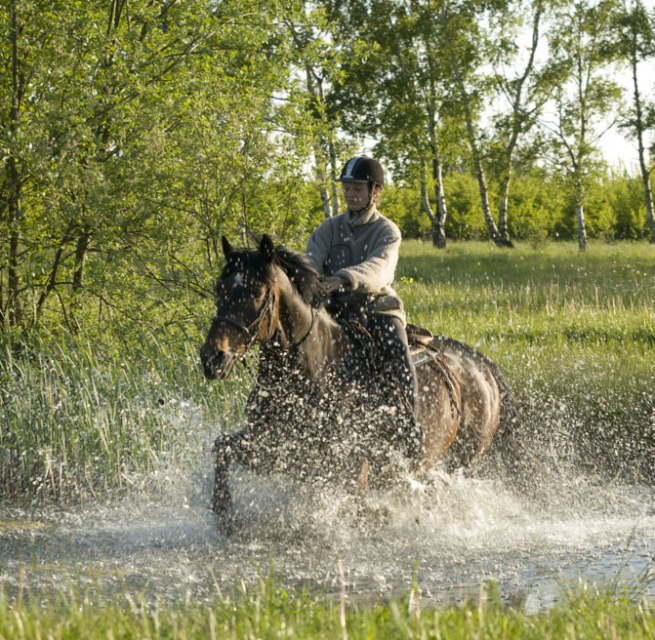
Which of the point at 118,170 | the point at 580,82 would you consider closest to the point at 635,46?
the point at 580,82

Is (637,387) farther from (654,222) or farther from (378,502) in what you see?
(654,222)

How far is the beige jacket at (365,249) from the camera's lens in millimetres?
7203

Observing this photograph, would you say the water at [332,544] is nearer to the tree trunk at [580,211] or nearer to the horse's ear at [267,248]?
the horse's ear at [267,248]

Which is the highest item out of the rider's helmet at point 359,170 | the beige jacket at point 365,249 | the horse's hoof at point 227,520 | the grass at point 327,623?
the rider's helmet at point 359,170

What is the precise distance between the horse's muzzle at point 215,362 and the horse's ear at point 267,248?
0.74 m

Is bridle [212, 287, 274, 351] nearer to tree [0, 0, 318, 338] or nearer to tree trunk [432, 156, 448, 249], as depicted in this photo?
tree [0, 0, 318, 338]

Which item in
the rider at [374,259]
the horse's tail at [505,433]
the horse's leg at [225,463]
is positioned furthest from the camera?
the horse's tail at [505,433]

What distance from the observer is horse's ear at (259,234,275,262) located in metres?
6.07

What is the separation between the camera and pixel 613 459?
35.6 ft

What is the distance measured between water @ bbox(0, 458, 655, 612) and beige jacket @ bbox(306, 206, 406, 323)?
1405 mm

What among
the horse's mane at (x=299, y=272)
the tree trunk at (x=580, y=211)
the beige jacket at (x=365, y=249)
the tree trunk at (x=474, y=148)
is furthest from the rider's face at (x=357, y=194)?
the tree trunk at (x=580, y=211)

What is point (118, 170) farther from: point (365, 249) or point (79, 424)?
point (365, 249)

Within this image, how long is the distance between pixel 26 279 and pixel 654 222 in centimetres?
3685

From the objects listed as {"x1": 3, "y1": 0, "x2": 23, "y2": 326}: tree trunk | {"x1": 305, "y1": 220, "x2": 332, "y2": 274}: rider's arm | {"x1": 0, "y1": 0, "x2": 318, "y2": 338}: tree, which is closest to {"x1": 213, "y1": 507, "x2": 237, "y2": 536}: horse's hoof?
{"x1": 305, "y1": 220, "x2": 332, "y2": 274}: rider's arm
